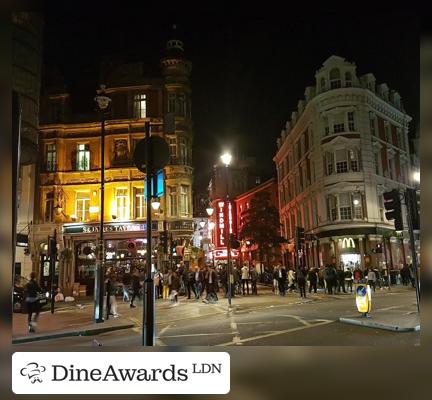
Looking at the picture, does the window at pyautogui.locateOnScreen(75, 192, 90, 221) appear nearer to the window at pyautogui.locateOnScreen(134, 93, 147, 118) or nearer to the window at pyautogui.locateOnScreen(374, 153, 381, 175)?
the window at pyautogui.locateOnScreen(134, 93, 147, 118)

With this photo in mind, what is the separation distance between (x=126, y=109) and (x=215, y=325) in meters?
9.35

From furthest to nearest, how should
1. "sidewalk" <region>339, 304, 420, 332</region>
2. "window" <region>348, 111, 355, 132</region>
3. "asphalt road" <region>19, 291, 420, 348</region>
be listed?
"window" <region>348, 111, 355, 132</region> → "sidewalk" <region>339, 304, 420, 332</region> → "asphalt road" <region>19, 291, 420, 348</region>

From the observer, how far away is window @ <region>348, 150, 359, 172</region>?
12148mm

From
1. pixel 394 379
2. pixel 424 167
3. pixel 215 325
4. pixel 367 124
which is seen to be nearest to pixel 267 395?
pixel 394 379

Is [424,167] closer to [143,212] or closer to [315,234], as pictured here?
[315,234]

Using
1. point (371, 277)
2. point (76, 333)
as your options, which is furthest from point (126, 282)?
point (371, 277)

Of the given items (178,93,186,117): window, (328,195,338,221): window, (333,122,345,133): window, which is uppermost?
(178,93,186,117): window

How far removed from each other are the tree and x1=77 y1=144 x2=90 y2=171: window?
21.8 ft

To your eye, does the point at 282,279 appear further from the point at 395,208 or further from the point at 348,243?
the point at 395,208

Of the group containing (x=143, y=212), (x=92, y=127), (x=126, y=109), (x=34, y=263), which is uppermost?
(x=126, y=109)

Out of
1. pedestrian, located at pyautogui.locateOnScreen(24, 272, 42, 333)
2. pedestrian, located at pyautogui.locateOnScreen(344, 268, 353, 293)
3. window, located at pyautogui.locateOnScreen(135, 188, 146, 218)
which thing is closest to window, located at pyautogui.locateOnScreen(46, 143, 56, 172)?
pedestrian, located at pyautogui.locateOnScreen(24, 272, 42, 333)

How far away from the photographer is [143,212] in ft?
60.0

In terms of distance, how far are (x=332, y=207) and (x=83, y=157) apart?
8020 mm

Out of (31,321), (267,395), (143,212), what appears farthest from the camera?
(143,212)
